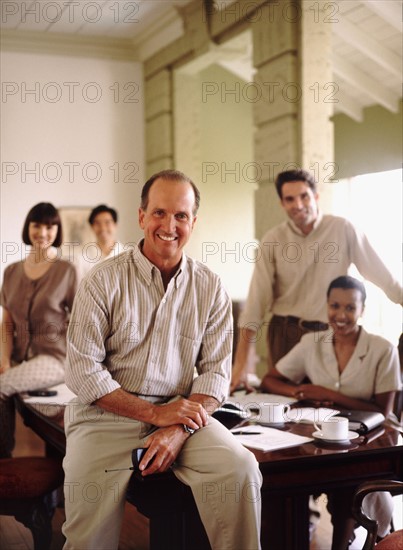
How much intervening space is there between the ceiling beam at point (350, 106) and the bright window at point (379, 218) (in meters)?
0.55

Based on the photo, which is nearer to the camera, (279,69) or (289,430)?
(289,430)

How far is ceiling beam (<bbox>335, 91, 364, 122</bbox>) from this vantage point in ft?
16.6

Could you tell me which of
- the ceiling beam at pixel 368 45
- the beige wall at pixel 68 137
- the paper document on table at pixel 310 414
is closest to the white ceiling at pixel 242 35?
the ceiling beam at pixel 368 45

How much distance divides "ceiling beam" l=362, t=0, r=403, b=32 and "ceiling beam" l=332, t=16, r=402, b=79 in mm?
217

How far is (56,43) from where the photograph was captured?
601 cm

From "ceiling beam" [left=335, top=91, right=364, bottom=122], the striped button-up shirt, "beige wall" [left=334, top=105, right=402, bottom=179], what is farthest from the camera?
"ceiling beam" [left=335, top=91, right=364, bottom=122]

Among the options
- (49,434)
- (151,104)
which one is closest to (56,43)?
(151,104)

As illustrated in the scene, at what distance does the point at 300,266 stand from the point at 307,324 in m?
0.28

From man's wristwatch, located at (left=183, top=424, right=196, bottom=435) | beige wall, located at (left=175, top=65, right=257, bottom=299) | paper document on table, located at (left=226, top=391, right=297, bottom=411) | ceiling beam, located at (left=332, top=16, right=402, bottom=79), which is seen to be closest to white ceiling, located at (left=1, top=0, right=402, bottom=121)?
ceiling beam, located at (left=332, top=16, right=402, bottom=79)

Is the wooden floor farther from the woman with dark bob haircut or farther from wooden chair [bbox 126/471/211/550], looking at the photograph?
wooden chair [bbox 126/471/211/550]

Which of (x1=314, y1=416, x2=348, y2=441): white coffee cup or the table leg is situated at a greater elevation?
(x1=314, y1=416, x2=348, y2=441): white coffee cup

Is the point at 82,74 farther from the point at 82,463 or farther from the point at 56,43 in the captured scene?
the point at 82,463

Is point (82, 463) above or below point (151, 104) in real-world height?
below

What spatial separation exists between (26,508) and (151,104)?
14.4ft
